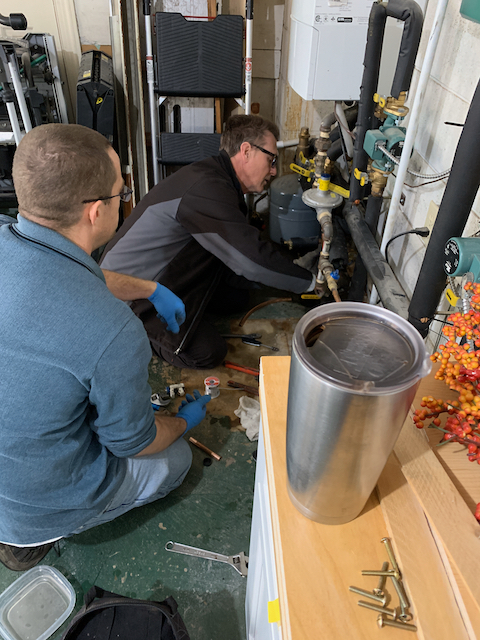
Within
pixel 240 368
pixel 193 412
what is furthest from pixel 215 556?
pixel 240 368

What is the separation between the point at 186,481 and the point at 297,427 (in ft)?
3.99

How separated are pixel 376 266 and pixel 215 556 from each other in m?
1.07

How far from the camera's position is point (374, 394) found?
1.50 ft

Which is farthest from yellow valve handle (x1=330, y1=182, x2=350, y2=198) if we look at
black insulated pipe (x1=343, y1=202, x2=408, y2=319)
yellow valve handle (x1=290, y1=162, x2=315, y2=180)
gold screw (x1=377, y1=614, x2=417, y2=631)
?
gold screw (x1=377, y1=614, x2=417, y2=631)

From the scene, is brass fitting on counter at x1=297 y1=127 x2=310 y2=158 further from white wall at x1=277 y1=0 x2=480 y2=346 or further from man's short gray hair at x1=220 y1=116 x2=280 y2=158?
white wall at x1=277 y1=0 x2=480 y2=346

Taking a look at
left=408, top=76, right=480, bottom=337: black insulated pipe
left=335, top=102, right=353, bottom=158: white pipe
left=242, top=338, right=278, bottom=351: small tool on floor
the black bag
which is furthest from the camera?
left=242, top=338, right=278, bottom=351: small tool on floor

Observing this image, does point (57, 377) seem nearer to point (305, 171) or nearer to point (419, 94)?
point (419, 94)

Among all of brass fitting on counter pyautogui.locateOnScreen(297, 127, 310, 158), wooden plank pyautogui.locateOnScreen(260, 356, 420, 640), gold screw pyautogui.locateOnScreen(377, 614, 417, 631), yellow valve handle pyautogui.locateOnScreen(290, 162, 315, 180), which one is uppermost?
gold screw pyautogui.locateOnScreen(377, 614, 417, 631)

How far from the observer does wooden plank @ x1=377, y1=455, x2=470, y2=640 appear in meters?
0.51

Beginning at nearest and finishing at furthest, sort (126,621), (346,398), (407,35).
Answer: (346,398) < (126,621) < (407,35)

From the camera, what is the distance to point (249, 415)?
1.82 metres

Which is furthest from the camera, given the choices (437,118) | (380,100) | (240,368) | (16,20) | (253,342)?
(16,20)

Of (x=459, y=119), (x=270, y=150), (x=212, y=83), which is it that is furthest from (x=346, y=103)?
(x=459, y=119)

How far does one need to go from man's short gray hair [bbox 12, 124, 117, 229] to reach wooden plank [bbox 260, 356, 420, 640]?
71 cm
